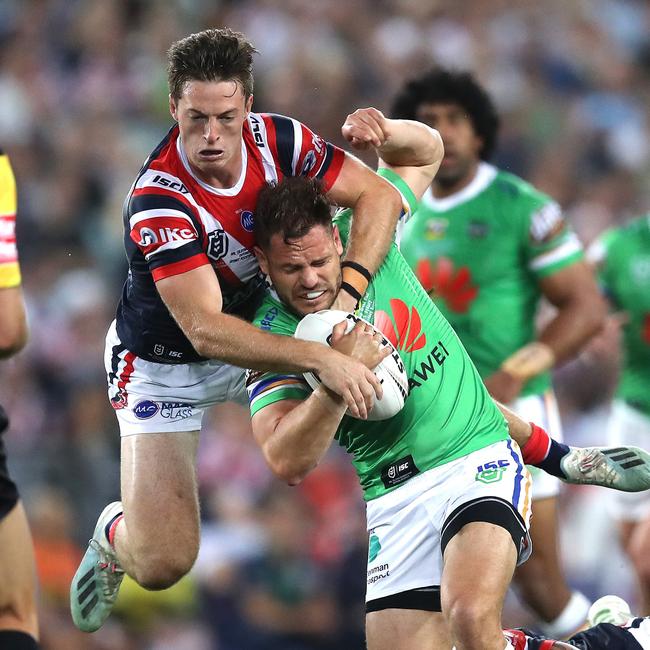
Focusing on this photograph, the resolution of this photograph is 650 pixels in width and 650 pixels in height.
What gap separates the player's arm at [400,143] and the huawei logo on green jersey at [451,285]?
1.34 m

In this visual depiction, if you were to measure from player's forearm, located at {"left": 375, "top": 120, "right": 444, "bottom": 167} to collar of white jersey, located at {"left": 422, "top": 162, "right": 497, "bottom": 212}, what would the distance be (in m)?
1.40

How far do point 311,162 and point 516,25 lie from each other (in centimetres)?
720

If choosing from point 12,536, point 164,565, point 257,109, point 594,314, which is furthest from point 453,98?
point 257,109

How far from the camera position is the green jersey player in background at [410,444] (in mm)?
4000

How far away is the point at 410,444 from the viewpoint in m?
4.23

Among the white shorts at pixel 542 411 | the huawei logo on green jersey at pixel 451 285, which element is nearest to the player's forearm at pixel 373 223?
the huawei logo on green jersey at pixel 451 285

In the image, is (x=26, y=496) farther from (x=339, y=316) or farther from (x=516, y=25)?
(x=516, y=25)

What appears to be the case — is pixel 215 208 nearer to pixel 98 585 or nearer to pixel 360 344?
pixel 360 344

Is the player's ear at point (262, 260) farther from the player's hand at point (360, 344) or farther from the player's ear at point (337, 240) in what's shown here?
the player's hand at point (360, 344)

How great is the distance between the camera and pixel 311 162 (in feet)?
14.7

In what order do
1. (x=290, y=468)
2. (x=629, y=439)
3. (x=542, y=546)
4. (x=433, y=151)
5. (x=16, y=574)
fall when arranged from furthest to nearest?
(x=629, y=439), (x=542, y=546), (x=433, y=151), (x=16, y=574), (x=290, y=468)

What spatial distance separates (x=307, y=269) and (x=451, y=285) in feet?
7.08

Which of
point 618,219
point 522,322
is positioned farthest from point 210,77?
point 618,219

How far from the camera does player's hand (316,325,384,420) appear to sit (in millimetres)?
3711
